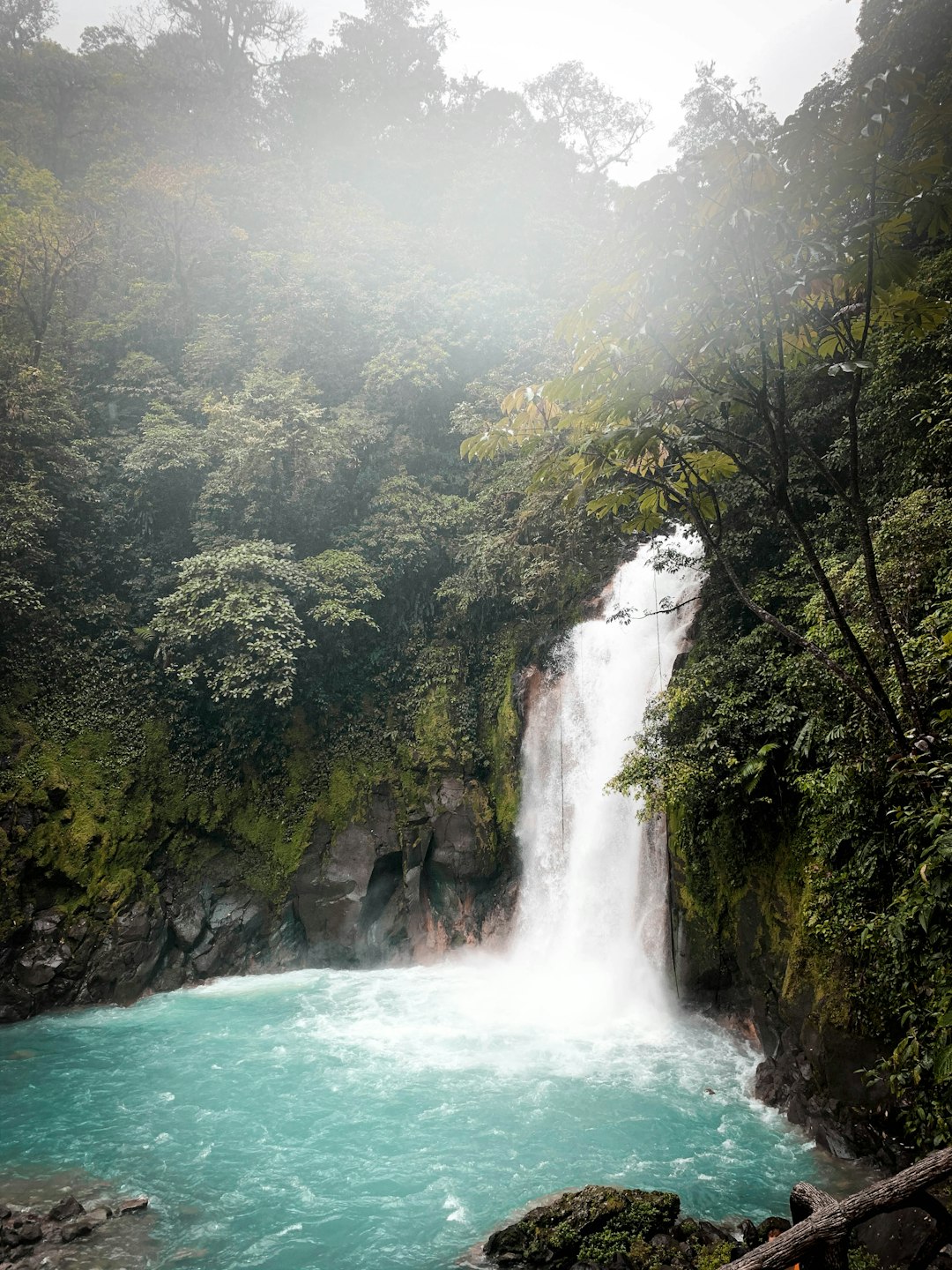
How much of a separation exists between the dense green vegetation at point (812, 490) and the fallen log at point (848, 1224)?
1.09 m

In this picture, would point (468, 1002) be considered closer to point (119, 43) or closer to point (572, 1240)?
point (572, 1240)

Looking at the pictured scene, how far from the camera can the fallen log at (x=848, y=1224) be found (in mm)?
2535

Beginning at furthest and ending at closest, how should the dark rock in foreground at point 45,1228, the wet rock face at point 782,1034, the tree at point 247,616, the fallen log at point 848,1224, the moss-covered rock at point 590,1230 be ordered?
the tree at point 247,616 < the wet rock face at point 782,1034 < the dark rock in foreground at point 45,1228 < the moss-covered rock at point 590,1230 < the fallen log at point 848,1224

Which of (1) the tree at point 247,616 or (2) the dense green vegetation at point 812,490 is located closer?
(2) the dense green vegetation at point 812,490

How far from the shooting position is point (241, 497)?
14883 millimetres

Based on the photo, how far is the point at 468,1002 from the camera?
35.4 ft

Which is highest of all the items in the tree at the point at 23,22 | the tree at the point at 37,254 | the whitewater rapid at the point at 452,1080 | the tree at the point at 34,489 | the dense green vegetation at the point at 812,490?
the tree at the point at 23,22

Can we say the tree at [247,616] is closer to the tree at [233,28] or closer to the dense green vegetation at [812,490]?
the dense green vegetation at [812,490]

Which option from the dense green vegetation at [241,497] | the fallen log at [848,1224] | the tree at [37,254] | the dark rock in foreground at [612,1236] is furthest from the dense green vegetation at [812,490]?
the tree at [37,254]

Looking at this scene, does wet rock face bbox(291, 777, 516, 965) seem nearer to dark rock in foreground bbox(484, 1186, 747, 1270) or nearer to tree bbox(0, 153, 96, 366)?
dark rock in foreground bbox(484, 1186, 747, 1270)

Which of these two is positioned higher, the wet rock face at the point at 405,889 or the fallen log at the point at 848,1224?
the fallen log at the point at 848,1224

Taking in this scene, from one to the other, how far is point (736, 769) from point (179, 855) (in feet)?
33.8

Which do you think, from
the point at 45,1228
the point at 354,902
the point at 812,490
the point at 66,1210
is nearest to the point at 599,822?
the point at 354,902

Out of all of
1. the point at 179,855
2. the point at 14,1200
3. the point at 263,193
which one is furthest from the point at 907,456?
the point at 263,193
